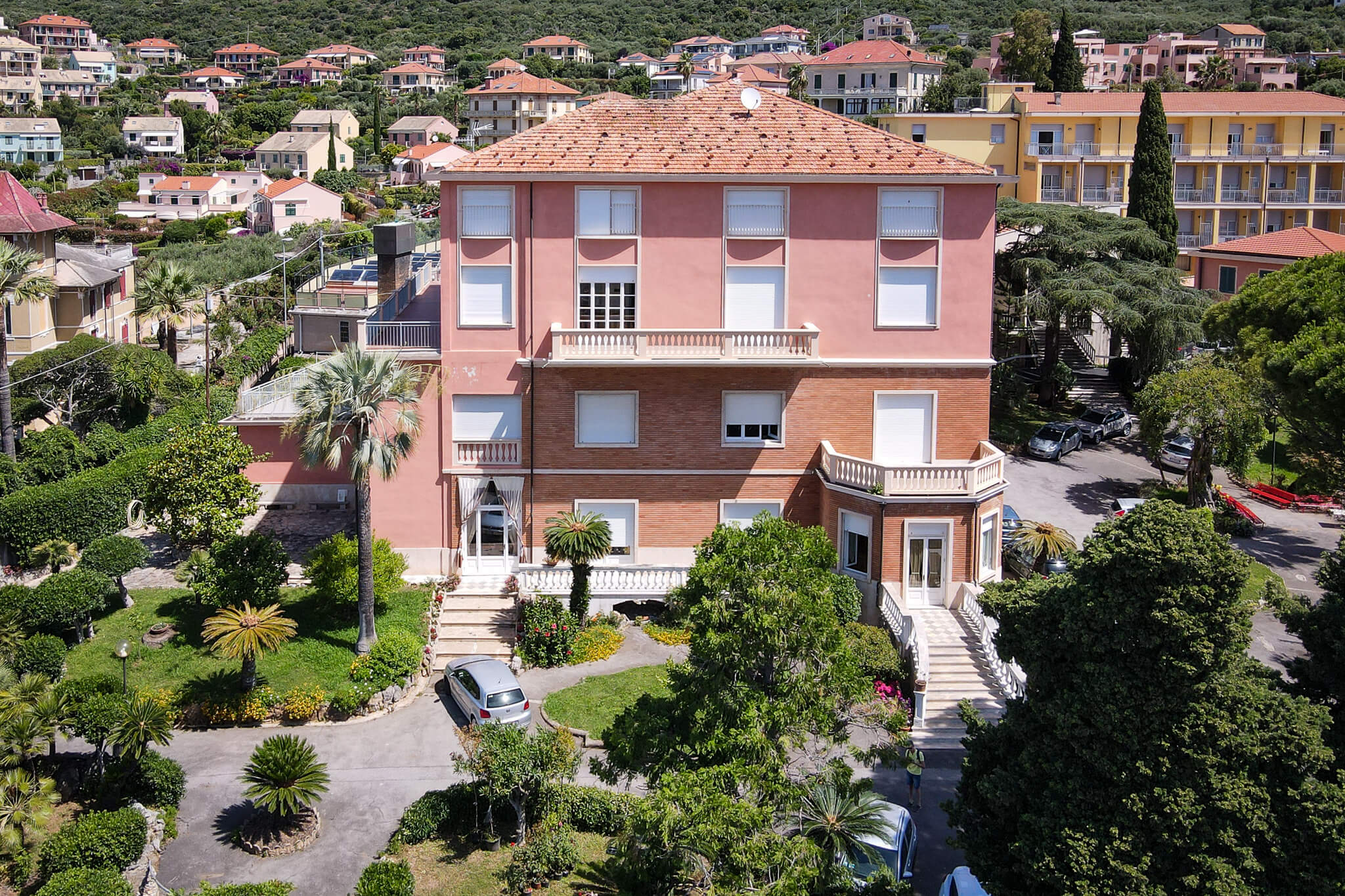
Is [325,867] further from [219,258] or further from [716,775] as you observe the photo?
[219,258]

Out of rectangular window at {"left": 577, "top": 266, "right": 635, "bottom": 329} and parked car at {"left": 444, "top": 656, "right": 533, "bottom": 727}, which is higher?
rectangular window at {"left": 577, "top": 266, "right": 635, "bottom": 329}

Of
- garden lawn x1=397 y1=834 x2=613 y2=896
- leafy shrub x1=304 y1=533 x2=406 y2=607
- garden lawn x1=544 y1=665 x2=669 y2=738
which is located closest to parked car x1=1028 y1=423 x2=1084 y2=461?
garden lawn x1=544 y1=665 x2=669 y2=738

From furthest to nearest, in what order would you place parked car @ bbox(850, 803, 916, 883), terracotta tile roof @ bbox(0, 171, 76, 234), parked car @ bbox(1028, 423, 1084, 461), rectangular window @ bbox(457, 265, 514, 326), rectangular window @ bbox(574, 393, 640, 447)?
terracotta tile roof @ bbox(0, 171, 76, 234) < parked car @ bbox(1028, 423, 1084, 461) < rectangular window @ bbox(574, 393, 640, 447) < rectangular window @ bbox(457, 265, 514, 326) < parked car @ bbox(850, 803, 916, 883)

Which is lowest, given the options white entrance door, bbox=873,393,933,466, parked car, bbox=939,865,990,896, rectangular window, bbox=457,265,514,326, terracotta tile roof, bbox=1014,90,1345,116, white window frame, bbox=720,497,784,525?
parked car, bbox=939,865,990,896

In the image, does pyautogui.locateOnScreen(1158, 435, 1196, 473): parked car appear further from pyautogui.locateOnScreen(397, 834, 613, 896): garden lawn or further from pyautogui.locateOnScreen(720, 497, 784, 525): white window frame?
pyautogui.locateOnScreen(397, 834, 613, 896): garden lawn

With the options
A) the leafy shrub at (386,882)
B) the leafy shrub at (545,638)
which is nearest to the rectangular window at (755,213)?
the leafy shrub at (545,638)

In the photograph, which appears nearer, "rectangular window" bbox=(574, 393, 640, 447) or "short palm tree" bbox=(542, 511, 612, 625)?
"short palm tree" bbox=(542, 511, 612, 625)

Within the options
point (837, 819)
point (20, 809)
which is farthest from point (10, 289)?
point (837, 819)
